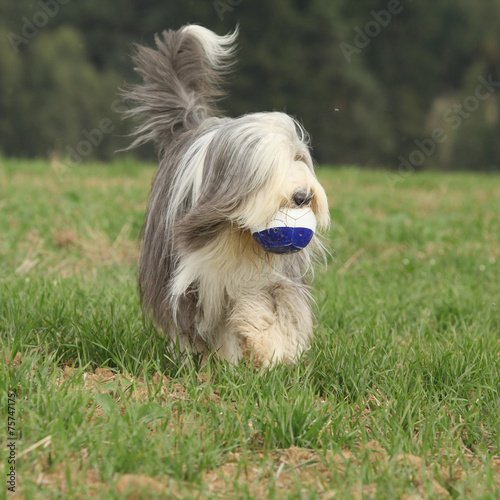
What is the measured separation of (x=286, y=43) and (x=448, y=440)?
2433 cm

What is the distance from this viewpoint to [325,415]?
10.4 ft

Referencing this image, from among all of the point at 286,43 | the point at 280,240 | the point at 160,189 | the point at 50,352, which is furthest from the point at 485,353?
the point at 286,43

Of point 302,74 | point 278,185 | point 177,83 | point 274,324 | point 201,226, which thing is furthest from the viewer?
point 302,74

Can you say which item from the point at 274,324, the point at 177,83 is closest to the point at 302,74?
the point at 177,83

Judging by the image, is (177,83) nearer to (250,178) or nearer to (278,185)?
(250,178)

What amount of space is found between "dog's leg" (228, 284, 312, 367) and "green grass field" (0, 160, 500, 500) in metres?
0.12

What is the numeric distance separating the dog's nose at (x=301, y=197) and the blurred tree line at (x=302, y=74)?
2026cm

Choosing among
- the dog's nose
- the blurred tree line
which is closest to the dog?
the dog's nose

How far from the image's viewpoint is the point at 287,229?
130 inches

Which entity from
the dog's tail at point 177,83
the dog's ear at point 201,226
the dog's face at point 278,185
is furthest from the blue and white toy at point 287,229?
the dog's tail at point 177,83

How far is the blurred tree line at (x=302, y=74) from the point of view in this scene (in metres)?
24.4

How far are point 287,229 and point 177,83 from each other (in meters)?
1.79

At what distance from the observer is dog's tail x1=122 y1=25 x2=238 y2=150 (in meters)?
4.56

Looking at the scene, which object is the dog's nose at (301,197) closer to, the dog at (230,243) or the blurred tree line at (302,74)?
the dog at (230,243)
